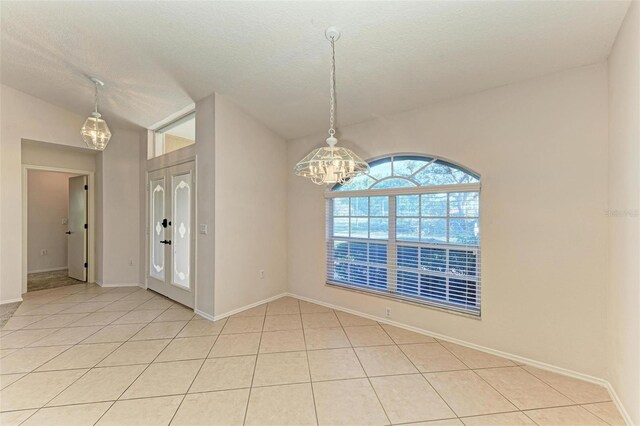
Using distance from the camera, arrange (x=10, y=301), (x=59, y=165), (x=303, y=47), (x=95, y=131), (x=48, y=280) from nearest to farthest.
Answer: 1. (x=303, y=47)
2. (x=95, y=131)
3. (x=10, y=301)
4. (x=59, y=165)
5. (x=48, y=280)

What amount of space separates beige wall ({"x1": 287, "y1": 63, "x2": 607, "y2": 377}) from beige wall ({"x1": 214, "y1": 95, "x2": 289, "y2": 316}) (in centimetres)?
225

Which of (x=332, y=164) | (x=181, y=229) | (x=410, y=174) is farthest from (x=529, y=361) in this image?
(x=181, y=229)

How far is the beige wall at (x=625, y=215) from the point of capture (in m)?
1.67

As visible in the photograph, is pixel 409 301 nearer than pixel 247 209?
Yes

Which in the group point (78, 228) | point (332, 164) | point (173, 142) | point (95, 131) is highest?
point (173, 142)

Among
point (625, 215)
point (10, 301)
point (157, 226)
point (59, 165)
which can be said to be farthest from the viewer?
point (59, 165)

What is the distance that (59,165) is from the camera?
190 inches

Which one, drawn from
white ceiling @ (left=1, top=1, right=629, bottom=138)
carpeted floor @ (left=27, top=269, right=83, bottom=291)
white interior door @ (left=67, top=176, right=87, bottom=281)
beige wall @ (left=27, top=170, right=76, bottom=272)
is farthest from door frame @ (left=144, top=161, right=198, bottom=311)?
beige wall @ (left=27, top=170, right=76, bottom=272)

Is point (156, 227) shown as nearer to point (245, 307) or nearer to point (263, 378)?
point (245, 307)

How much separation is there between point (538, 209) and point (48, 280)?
8.05 m

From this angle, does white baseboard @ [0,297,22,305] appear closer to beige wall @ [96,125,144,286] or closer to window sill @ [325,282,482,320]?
beige wall @ [96,125,144,286]

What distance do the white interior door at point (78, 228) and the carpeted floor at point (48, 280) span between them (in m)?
0.15

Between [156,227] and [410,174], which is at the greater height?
[410,174]

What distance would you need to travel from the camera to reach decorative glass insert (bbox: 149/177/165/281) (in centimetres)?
441
